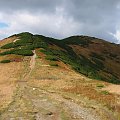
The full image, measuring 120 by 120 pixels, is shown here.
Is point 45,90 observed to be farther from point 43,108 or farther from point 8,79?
point 8,79

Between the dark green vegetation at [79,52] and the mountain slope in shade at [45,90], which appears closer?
the mountain slope in shade at [45,90]

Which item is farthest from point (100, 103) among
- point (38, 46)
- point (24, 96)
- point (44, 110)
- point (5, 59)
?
point (38, 46)

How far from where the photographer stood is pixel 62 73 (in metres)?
58.6

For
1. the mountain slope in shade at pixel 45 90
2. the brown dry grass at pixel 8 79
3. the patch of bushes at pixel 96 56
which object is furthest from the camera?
the patch of bushes at pixel 96 56

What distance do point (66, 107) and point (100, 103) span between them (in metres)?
3.90

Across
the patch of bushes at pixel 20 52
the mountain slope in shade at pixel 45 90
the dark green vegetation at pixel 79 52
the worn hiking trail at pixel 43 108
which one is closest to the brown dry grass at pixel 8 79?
the mountain slope in shade at pixel 45 90

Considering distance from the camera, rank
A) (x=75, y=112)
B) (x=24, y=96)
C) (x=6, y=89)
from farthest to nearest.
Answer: (x=6, y=89) → (x=24, y=96) → (x=75, y=112)

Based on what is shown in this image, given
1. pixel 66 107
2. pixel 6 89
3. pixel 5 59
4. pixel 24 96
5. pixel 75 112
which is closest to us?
pixel 75 112

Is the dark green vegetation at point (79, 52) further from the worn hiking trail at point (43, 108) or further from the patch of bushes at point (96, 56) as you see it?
the worn hiking trail at point (43, 108)

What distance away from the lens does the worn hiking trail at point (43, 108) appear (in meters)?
30.4

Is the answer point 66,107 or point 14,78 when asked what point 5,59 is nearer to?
point 14,78

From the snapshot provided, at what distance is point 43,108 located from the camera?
3391cm

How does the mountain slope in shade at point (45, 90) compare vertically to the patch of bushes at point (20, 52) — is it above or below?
below

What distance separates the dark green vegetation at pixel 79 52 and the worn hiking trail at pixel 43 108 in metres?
26.7
